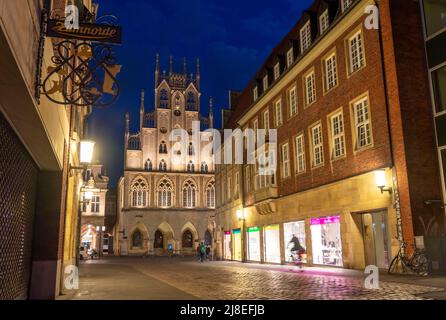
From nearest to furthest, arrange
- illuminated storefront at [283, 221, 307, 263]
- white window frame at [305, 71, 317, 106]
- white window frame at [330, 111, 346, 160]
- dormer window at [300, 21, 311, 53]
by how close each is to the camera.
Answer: white window frame at [330, 111, 346, 160], white window frame at [305, 71, 317, 106], illuminated storefront at [283, 221, 307, 263], dormer window at [300, 21, 311, 53]

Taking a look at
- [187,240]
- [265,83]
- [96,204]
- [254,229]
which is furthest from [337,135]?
[96,204]

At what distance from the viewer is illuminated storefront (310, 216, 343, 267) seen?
68.3 feet

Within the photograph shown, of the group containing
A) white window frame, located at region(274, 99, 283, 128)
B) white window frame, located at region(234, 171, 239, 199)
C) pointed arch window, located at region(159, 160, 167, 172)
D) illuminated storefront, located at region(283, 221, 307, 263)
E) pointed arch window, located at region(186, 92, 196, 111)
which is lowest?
illuminated storefront, located at region(283, 221, 307, 263)

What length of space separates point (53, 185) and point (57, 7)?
14.0ft

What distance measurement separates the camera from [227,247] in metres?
39.0

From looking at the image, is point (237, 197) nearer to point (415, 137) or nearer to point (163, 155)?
point (415, 137)

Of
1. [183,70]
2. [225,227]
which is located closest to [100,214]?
→ [183,70]

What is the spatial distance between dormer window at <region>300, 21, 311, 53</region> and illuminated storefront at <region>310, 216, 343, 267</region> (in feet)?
33.2

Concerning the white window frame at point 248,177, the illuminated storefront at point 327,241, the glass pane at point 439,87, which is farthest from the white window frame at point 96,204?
the glass pane at point 439,87

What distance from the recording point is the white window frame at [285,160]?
26719 mm

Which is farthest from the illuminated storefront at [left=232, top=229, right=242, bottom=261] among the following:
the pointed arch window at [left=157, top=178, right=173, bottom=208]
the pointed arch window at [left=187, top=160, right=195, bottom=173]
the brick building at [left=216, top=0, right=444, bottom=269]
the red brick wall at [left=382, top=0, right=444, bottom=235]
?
the pointed arch window at [left=187, top=160, right=195, bottom=173]

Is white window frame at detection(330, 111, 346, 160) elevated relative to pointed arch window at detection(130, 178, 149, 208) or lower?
lower

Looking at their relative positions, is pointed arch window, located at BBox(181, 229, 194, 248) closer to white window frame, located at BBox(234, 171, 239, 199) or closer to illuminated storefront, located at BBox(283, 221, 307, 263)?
white window frame, located at BBox(234, 171, 239, 199)

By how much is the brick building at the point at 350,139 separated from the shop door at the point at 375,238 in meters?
0.05
